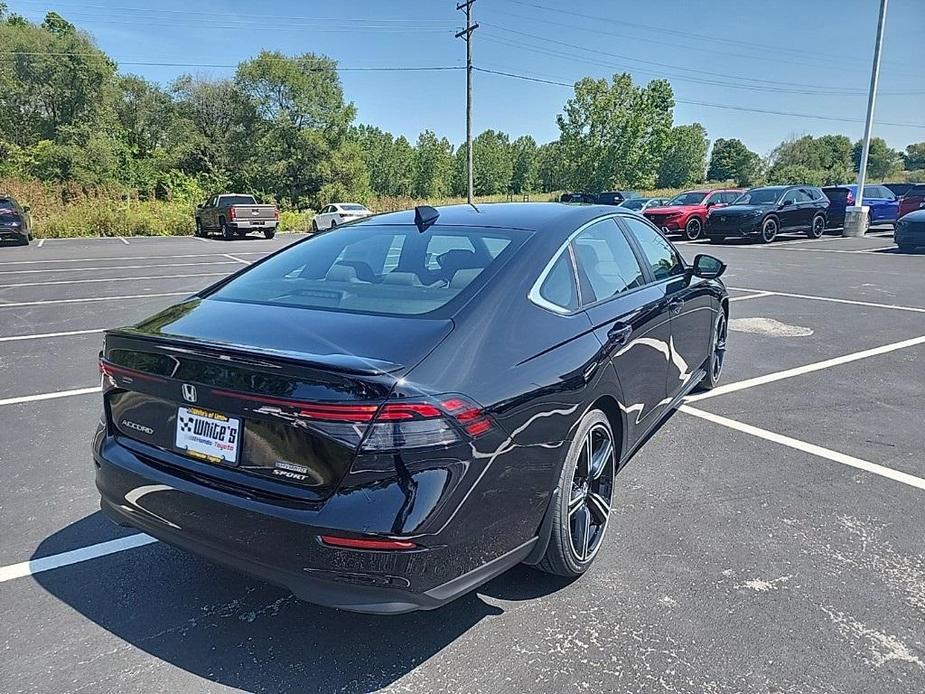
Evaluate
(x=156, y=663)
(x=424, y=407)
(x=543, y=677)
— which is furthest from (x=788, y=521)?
(x=156, y=663)

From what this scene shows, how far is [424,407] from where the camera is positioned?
197cm

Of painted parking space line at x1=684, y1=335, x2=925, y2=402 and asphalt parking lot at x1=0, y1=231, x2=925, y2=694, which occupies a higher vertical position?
painted parking space line at x1=684, y1=335, x2=925, y2=402

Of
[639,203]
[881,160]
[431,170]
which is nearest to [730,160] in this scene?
[881,160]

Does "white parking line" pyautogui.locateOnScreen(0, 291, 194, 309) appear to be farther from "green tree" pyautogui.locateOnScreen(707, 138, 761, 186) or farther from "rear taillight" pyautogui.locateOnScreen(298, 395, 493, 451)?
"green tree" pyautogui.locateOnScreen(707, 138, 761, 186)

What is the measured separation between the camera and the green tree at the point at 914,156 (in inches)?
3615

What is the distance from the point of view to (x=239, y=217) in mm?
25172

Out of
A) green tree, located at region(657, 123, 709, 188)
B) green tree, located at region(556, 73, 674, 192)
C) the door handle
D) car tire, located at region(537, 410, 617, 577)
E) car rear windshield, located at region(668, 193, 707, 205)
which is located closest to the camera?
car tire, located at region(537, 410, 617, 577)

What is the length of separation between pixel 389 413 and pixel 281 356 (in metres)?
0.44

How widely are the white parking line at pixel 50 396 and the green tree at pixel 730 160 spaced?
10135cm

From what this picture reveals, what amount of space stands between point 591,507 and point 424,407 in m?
1.31

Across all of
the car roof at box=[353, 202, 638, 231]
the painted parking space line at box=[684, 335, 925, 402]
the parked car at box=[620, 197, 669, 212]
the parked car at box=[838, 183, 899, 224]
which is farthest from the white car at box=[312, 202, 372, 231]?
the car roof at box=[353, 202, 638, 231]

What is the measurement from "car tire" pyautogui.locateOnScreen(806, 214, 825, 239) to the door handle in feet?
70.9

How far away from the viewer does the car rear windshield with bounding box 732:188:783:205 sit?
20500mm

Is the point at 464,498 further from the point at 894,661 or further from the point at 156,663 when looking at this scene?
the point at 894,661
